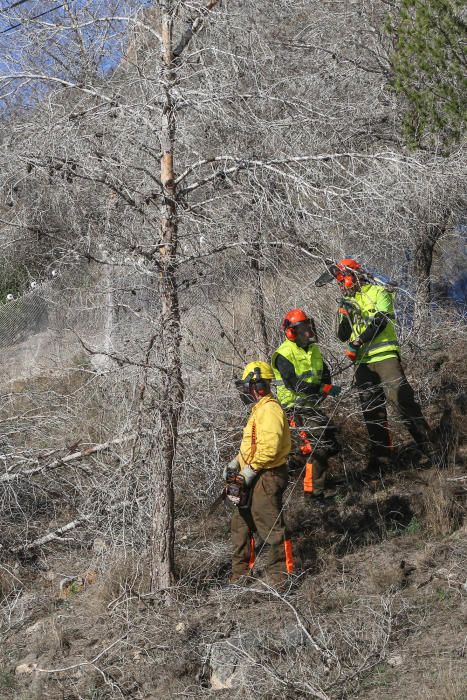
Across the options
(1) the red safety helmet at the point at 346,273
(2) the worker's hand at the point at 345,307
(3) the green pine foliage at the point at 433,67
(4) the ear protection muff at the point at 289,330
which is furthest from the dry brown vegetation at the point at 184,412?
(3) the green pine foliage at the point at 433,67

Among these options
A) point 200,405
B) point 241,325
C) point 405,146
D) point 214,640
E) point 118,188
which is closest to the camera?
point 214,640

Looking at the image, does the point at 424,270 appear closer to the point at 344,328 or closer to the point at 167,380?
the point at 344,328

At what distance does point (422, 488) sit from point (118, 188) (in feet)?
11.9

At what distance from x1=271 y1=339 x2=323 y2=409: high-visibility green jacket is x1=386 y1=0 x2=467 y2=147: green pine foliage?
3.01m

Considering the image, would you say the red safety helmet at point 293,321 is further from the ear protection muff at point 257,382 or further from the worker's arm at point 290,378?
the ear protection muff at point 257,382

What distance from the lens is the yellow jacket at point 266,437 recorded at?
6191mm

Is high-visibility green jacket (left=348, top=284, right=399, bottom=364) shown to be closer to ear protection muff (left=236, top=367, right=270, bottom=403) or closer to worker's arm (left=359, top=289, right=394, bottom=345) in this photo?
worker's arm (left=359, top=289, right=394, bottom=345)

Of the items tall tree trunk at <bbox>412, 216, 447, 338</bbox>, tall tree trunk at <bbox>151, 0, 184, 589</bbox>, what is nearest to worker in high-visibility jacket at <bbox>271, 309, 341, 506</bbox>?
tall tree trunk at <bbox>151, 0, 184, 589</bbox>

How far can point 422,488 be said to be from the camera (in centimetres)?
781

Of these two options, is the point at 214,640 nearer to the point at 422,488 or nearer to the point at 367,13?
the point at 422,488

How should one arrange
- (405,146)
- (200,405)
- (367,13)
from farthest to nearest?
(367,13) < (405,146) < (200,405)

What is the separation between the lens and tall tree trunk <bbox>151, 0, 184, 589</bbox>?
6258 mm

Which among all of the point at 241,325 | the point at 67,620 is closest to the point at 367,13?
the point at 241,325

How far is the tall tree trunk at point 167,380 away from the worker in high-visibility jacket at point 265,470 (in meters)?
0.45
